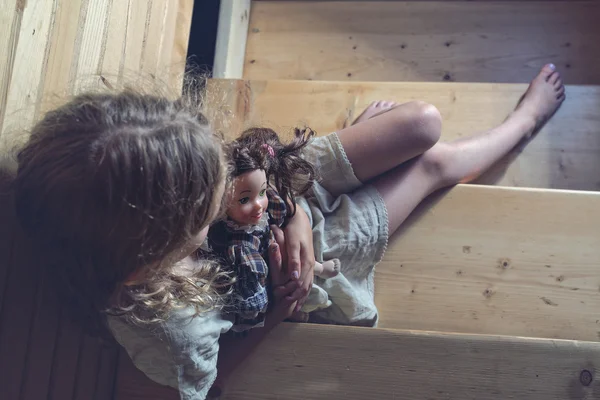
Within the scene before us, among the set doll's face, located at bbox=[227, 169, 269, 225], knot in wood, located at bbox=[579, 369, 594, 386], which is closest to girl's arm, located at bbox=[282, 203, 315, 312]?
doll's face, located at bbox=[227, 169, 269, 225]

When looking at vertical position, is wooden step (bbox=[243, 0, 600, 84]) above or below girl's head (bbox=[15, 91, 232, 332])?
above

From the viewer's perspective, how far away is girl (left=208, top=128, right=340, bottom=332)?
80 centimetres

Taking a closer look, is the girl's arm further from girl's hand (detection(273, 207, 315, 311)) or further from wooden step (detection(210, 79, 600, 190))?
wooden step (detection(210, 79, 600, 190))

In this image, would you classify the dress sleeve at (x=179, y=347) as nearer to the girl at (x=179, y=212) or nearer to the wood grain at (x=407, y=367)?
the girl at (x=179, y=212)

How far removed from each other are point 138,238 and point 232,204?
174mm

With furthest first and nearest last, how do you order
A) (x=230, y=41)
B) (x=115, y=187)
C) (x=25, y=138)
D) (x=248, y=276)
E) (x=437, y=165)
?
(x=230, y=41), (x=437, y=165), (x=248, y=276), (x=25, y=138), (x=115, y=187)

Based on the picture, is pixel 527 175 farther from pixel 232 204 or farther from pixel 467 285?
→ pixel 232 204

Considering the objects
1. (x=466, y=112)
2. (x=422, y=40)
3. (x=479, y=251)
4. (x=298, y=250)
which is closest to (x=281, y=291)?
(x=298, y=250)

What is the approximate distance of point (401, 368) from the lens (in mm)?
914

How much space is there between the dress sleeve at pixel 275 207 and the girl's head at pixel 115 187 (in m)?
0.20

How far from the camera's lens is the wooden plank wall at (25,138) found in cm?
71

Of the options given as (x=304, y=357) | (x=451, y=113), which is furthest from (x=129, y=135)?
(x=451, y=113)

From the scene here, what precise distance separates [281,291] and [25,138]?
46cm

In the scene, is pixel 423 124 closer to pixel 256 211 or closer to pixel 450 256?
pixel 450 256
